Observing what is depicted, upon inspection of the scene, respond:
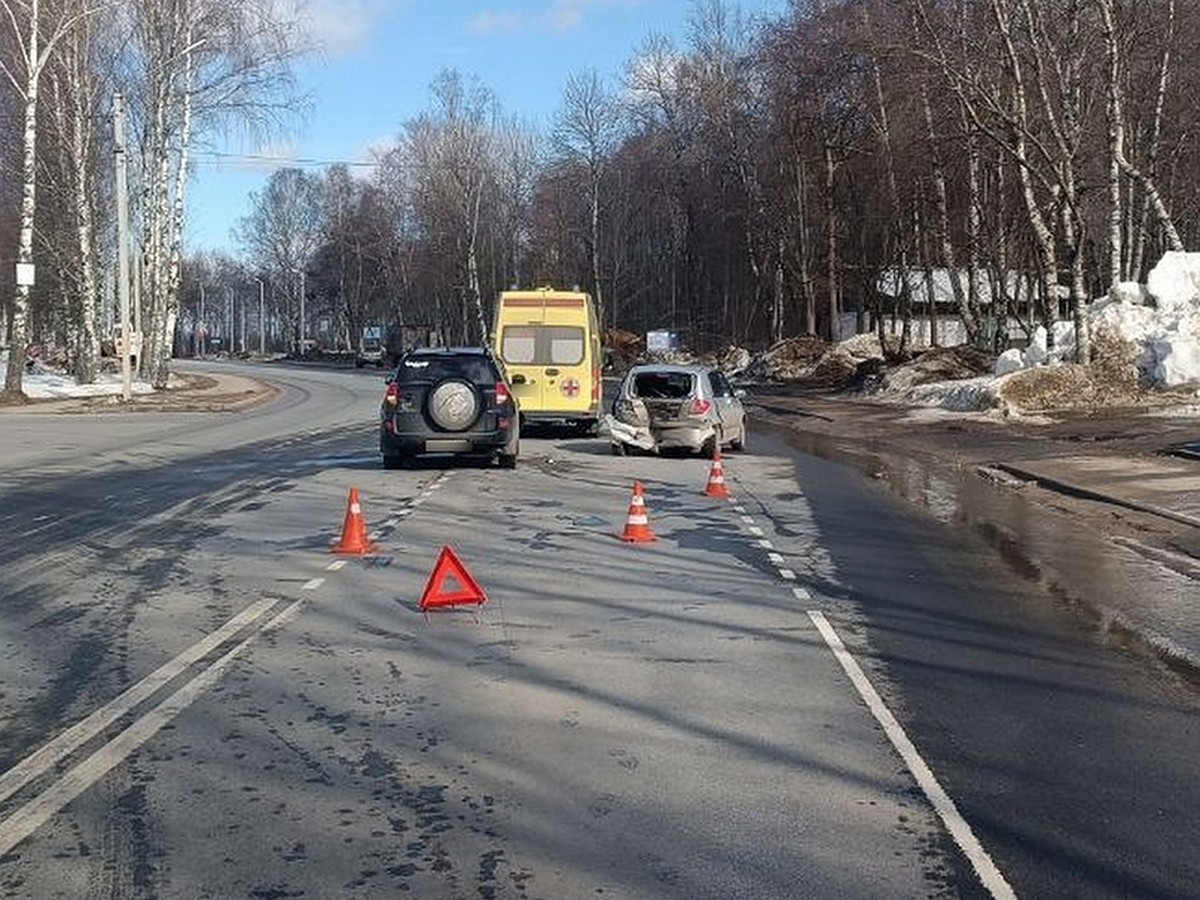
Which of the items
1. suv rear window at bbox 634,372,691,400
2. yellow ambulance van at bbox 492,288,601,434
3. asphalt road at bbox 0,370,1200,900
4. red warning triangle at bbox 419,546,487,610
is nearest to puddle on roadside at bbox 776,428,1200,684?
asphalt road at bbox 0,370,1200,900

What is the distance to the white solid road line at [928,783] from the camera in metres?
4.88

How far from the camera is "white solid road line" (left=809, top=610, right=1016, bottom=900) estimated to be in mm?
4884

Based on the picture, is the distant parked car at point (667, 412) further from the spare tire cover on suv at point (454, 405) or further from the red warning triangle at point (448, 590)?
the red warning triangle at point (448, 590)

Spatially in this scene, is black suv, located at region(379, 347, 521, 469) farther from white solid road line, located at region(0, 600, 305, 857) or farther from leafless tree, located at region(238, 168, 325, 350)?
leafless tree, located at region(238, 168, 325, 350)

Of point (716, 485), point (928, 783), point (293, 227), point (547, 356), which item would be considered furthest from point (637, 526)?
point (293, 227)

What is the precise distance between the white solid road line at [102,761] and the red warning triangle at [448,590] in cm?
159

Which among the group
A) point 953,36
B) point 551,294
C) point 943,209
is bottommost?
point 551,294

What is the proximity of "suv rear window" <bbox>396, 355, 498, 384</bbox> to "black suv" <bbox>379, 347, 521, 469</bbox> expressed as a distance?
1cm

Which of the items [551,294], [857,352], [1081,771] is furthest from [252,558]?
[857,352]

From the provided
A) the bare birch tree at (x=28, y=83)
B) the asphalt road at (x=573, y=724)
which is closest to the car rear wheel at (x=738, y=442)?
the asphalt road at (x=573, y=724)

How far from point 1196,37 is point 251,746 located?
4336 centimetres

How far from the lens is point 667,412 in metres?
22.5

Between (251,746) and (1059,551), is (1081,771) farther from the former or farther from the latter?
(1059,551)

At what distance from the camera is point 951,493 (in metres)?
19.0
